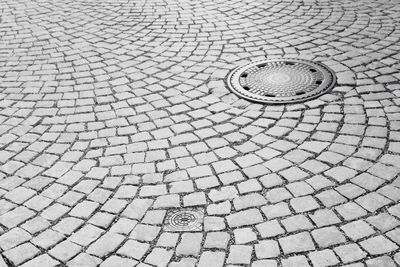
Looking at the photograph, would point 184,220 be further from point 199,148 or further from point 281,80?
point 281,80

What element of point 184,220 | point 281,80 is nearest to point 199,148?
point 184,220

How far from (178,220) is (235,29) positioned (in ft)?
14.2

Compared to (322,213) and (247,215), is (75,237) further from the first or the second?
(322,213)

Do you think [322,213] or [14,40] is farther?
[14,40]

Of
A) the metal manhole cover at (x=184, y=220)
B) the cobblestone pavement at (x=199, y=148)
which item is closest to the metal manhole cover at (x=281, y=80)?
the cobblestone pavement at (x=199, y=148)

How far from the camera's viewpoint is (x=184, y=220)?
335cm

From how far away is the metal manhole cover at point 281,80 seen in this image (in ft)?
16.3

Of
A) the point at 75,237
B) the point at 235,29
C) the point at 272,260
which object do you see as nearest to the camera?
the point at 272,260

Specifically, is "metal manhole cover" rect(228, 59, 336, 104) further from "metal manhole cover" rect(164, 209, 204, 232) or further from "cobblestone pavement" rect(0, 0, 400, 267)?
"metal manhole cover" rect(164, 209, 204, 232)

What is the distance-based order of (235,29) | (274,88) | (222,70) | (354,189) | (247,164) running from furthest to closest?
1. (235,29)
2. (222,70)
3. (274,88)
4. (247,164)
5. (354,189)

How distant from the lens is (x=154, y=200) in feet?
11.7

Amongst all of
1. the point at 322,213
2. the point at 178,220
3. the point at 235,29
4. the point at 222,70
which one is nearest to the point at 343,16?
the point at 235,29

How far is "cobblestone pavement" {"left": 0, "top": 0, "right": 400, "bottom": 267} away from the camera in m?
3.14

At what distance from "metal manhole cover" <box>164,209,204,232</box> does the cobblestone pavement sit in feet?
0.18
